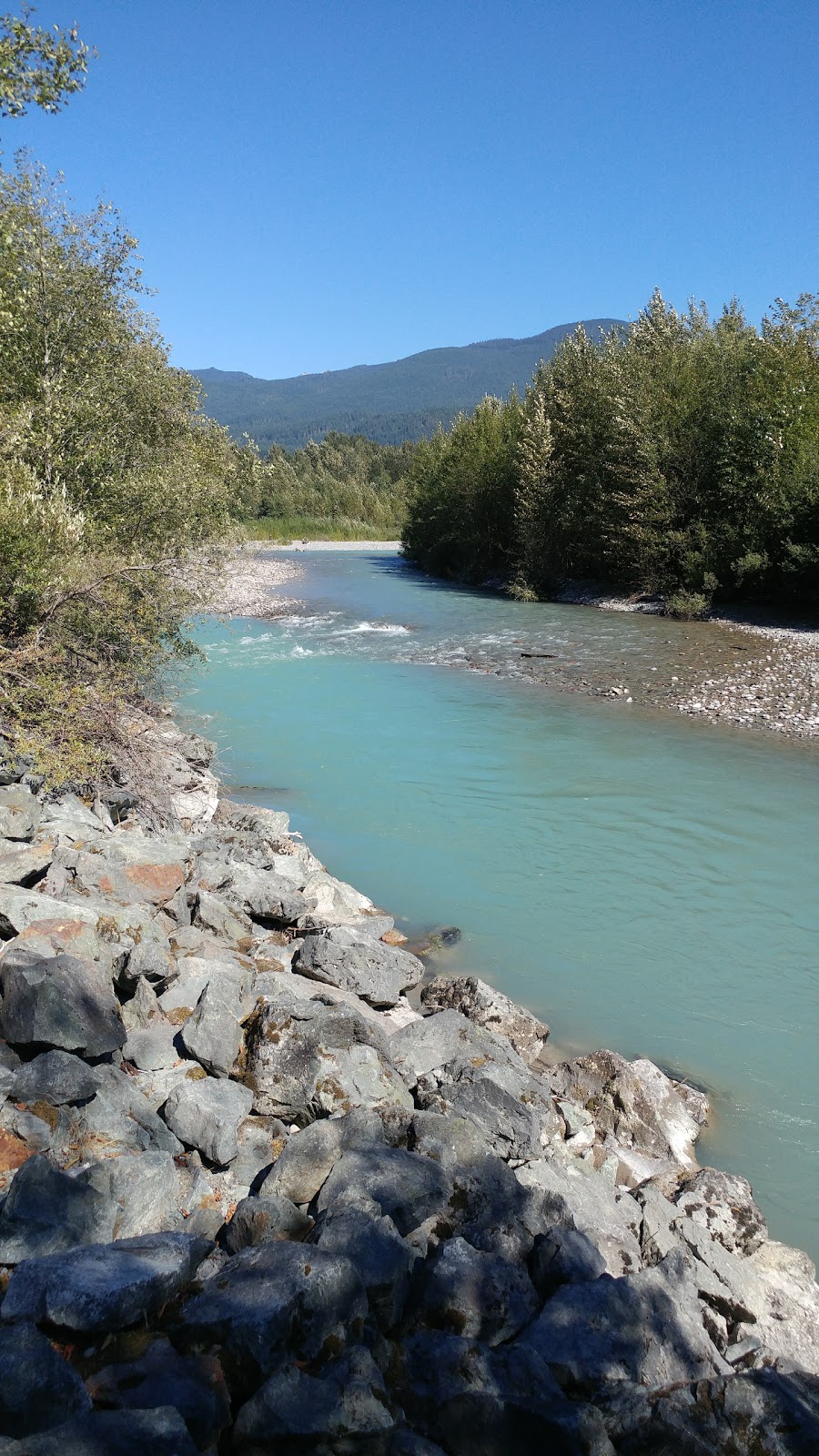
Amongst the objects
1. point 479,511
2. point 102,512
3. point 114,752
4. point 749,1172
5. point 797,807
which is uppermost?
point 479,511

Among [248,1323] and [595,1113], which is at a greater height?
[248,1323]

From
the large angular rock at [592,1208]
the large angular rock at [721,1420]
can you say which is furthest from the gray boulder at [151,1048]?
the large angular rock at [721,1420]

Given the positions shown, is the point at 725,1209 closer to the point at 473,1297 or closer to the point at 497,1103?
the point at 497,1103

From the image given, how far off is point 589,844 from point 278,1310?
9.35 metres

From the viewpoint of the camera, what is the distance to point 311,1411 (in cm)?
308

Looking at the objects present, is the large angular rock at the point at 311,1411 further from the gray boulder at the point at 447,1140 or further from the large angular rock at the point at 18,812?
the large angular rock at the point at 18,812

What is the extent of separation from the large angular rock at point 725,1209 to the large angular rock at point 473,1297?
1692 mm

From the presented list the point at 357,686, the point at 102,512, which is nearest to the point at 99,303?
the point at 102,512

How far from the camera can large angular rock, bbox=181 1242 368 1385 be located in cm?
329

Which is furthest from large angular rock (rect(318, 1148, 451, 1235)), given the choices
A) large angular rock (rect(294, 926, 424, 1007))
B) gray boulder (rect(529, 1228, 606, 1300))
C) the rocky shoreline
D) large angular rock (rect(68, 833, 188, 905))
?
large angular rock (rect(68, 833, 188, 905))

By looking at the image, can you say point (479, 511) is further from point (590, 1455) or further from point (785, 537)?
point (590, 1455)

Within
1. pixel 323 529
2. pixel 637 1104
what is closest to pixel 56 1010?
pixel 637 1104

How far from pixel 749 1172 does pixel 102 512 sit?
12934mm

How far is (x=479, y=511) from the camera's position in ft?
164
